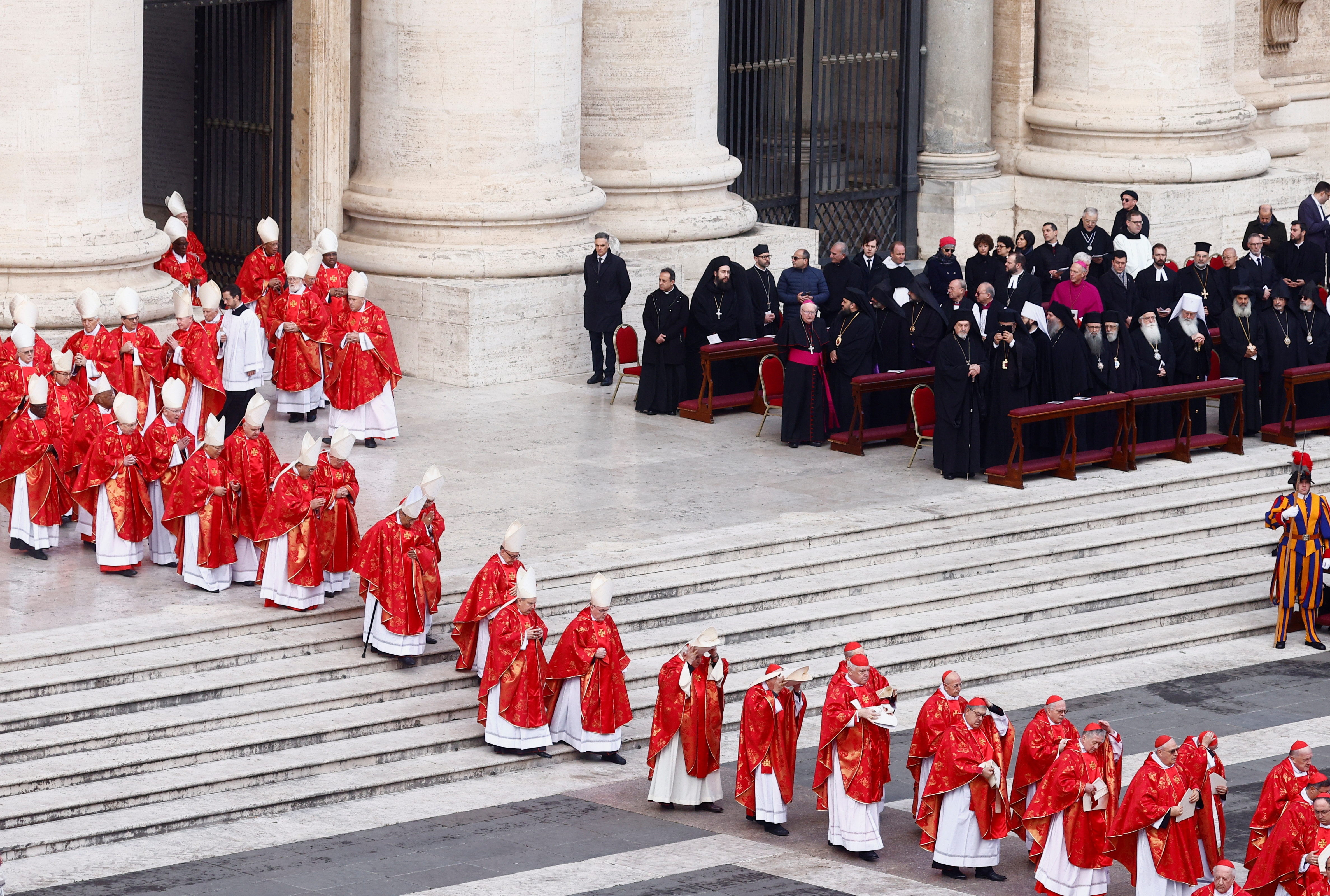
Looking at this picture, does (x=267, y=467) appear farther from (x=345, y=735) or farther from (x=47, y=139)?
(x=47, y=139)

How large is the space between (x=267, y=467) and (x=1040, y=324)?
22.7 ft

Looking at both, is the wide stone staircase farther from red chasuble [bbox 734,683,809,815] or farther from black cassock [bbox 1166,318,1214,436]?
red chasuble [bbox 734,683,809,815]

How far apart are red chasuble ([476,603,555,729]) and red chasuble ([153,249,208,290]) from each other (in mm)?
7458

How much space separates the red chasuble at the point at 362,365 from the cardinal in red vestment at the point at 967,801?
7.58m

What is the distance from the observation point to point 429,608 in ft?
53.2

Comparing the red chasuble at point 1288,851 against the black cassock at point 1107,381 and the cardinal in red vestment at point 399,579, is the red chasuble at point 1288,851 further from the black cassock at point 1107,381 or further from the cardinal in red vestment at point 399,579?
the black cassock at point 1107,381

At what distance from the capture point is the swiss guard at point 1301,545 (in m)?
18.0

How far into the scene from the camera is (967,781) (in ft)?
46.2

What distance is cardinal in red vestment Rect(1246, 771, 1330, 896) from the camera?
12906mm

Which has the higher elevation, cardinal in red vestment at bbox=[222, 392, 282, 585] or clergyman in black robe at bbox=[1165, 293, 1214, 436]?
clergyman in black robe at bbox=[1165, 293, 1214, 436]

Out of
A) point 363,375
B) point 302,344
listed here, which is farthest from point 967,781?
point 302,344

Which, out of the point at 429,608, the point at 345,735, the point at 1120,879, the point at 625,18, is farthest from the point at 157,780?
the point at 625,18

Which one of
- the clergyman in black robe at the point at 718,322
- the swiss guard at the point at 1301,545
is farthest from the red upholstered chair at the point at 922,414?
the swiss guard at the point at 1301,545

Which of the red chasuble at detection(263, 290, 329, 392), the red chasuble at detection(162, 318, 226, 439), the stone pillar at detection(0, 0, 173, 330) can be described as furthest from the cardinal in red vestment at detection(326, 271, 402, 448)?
the stone pillar at detection(0, 0, 173, 330)
